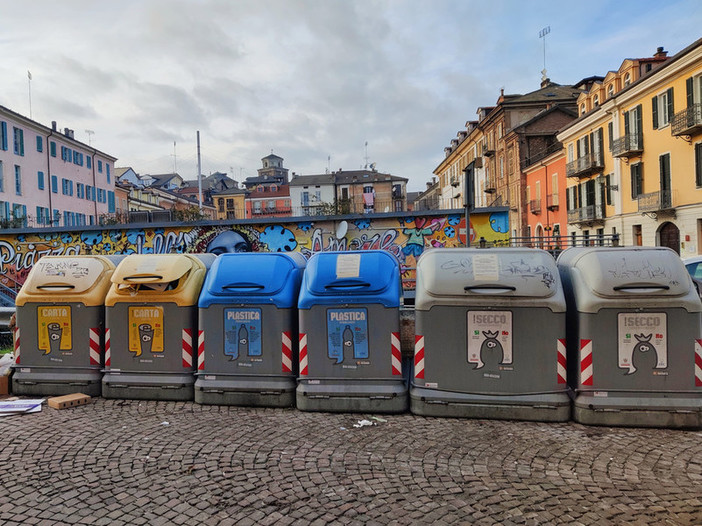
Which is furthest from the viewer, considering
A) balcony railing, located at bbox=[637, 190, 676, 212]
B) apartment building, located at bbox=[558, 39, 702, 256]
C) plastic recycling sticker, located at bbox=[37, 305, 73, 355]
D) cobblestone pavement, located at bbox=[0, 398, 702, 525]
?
balcony railing, located at bbox=[637, 190, 676, 212]

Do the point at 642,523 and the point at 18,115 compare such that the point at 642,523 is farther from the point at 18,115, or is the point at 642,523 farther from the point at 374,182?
the point at 374,182

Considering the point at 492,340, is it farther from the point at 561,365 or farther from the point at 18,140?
the point at 18,140

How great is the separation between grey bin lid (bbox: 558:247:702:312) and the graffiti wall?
12.7 m

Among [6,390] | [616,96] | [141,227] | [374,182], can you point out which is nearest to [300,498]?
[6,390]

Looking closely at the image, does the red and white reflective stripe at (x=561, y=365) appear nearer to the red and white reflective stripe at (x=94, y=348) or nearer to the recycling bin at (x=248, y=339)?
the recycling bin at (x=248, y=339)

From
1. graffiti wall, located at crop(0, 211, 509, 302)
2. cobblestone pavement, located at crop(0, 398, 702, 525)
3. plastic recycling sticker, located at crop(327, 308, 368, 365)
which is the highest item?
graffiti wall, located at crop(0, 211, 509, 302)

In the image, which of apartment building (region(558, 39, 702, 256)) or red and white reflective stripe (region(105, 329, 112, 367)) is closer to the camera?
red and white reflective stripe (region(105, 329, 112, 367))

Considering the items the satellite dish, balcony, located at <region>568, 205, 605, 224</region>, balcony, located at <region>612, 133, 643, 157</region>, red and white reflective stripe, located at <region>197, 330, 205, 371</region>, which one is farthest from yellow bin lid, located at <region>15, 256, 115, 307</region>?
balcony, located at <region>568, 205, 605, 224</region>

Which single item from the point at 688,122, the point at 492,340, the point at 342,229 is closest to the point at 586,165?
the point at 688,122

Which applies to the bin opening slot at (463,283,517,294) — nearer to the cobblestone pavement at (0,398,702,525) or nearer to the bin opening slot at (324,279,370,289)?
the bin opening slot at (324,279,370,289)

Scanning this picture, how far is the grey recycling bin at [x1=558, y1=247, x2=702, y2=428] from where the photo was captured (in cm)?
525

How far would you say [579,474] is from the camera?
415 cm

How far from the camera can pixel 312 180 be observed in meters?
77.2

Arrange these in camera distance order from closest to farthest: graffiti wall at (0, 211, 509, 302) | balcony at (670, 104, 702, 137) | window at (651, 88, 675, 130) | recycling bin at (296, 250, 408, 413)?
recycling bin at (296, 250, 408, 413) → graffiti wall at (0, 211, 509, 302) → balcony at (670, 104, 702, 137) → window at (651, 88, 675, 130)
